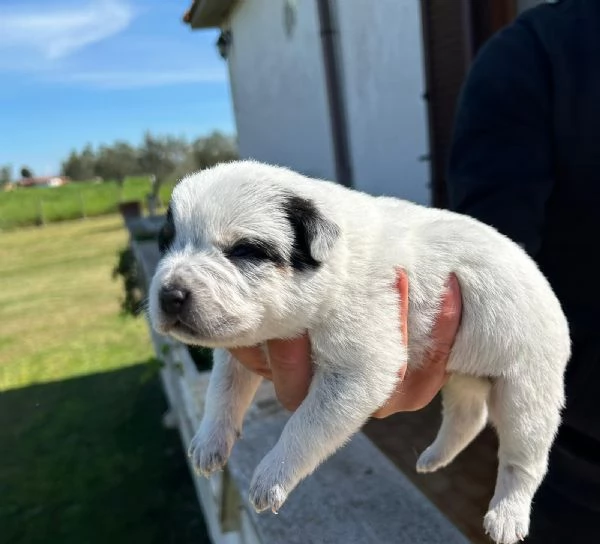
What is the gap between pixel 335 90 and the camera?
771 centimetres

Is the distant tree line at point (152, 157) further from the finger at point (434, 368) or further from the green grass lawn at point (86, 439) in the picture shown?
the finger at point (434, 368)

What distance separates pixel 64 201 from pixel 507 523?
145 ft

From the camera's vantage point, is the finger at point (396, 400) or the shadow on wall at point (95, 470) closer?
the finger at point (396, 400)

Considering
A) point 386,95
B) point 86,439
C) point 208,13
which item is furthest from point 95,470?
point 208,13

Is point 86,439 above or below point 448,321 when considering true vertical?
below

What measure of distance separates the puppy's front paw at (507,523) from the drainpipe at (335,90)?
6058 millimetres

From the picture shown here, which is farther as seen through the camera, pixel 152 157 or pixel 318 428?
pixel 152 157

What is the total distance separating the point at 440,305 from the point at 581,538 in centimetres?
104

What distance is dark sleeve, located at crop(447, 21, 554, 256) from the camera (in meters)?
1.94

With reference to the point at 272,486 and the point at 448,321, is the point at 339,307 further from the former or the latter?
the point at 272,486

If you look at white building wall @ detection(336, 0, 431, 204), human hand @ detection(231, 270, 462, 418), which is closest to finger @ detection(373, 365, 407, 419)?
human hand @ detection(231, 270, 462, 418)

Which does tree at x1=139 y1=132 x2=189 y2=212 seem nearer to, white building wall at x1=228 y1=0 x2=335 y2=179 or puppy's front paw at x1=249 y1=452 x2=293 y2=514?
white building wall at x1=228 y1=0 x2=335 y2=179

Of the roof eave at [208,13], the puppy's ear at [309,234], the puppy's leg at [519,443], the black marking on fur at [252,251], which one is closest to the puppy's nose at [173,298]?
the black marking on fur at [252,251]

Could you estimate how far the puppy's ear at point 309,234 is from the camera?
1.51 m
